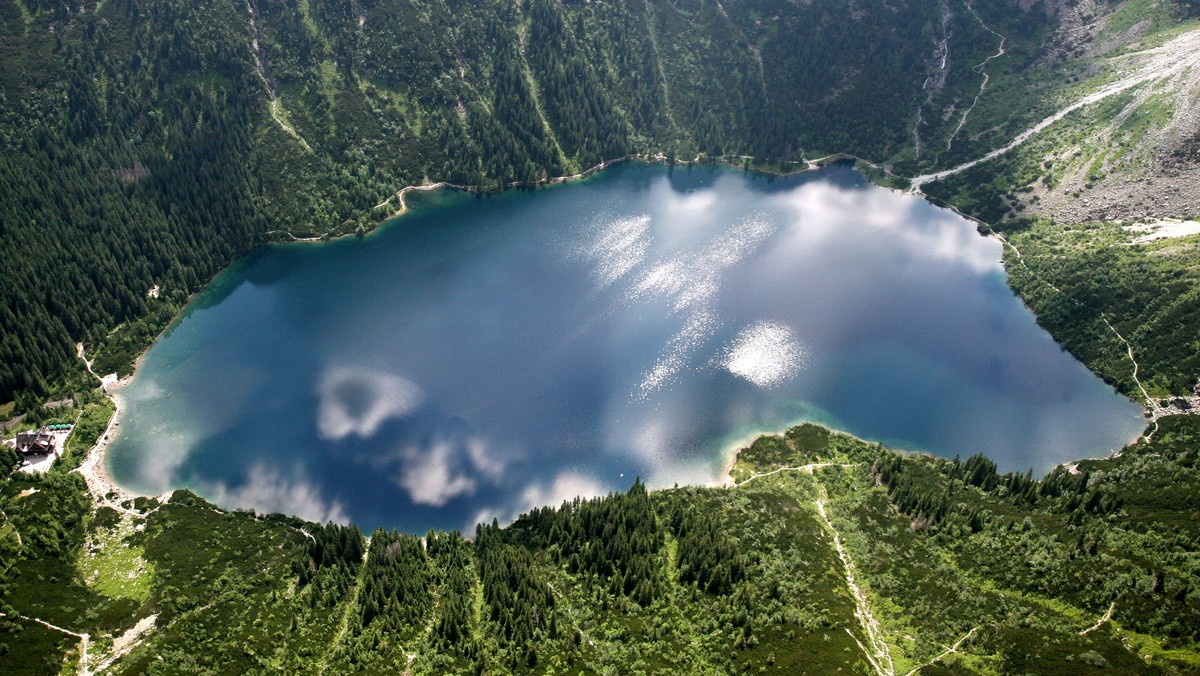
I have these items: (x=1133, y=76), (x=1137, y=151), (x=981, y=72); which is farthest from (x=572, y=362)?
(x=1133, y=76)

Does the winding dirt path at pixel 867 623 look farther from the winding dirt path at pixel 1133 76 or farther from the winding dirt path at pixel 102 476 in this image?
the winding dirt path at pixel 1133 76

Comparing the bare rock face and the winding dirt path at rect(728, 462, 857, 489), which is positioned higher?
the bare rock face

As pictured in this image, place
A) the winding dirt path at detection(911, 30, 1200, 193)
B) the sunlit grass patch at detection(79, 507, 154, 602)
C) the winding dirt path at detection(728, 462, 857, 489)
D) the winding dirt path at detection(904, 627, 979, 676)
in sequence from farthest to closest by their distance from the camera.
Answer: the winding dirt path at detection(911, 30, 1200, 193) → the winding dirt path at detection(728, 462, 857, 489) → the sunlit grass patch at detection(79, 507, 154, 602) → the winding dirt path at detection(904, 627, 979, 676)

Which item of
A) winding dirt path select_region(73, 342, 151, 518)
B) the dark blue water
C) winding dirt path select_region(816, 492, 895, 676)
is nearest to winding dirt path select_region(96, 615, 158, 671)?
winding dirt path select_region(73, 342, 151, 518)

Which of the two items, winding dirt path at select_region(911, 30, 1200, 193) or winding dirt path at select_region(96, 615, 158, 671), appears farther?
winding dirt path at select_region(911, 30, 1200, 193)

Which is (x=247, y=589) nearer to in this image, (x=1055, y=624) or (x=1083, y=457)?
(x=1055, y=624)

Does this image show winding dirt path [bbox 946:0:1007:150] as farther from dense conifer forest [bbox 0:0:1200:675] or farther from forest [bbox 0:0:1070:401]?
forest [bbox 0:0:1070:401]

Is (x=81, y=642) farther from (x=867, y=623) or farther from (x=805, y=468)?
(x=805, y=468)

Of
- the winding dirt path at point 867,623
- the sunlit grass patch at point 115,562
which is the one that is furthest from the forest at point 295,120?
the winding dirt path at point 867,623
